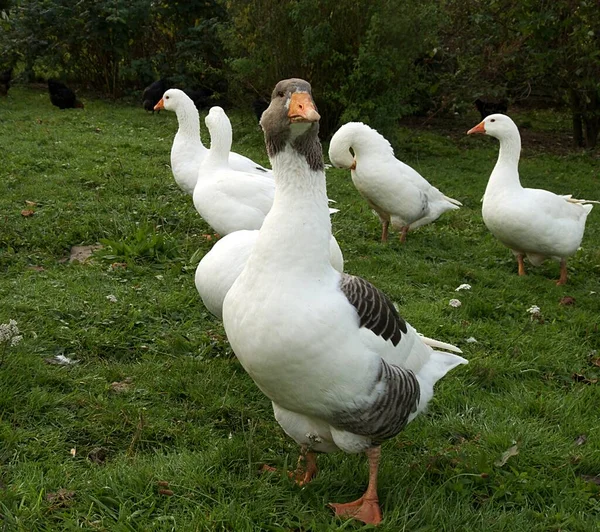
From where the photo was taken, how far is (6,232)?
6.19 meters

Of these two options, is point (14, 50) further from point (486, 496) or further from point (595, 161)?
point (486, 496)

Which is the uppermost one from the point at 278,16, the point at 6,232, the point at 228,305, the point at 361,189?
the point at 278,16

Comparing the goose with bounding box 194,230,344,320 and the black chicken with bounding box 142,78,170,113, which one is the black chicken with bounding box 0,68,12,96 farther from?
the goose with bounding box 194,230,344,320

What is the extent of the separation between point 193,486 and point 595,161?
1228 cm

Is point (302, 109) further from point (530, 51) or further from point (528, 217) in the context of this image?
point (530, 51)

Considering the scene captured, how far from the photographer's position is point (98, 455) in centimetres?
334

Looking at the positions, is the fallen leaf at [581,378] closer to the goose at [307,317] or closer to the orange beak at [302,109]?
the goose at [307,317]

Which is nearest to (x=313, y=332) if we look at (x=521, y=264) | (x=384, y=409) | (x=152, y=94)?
(x=384, y=409)

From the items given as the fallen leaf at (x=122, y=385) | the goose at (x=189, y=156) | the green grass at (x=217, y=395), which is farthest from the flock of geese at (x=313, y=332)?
the goose at (x=189, y=156)

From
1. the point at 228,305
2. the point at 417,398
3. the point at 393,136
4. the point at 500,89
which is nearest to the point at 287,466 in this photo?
the point at 417,398

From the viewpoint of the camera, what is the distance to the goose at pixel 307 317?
2.67 m

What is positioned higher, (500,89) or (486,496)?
(500,89)

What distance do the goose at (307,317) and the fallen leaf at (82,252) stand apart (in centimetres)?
354

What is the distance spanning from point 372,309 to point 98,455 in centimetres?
159
